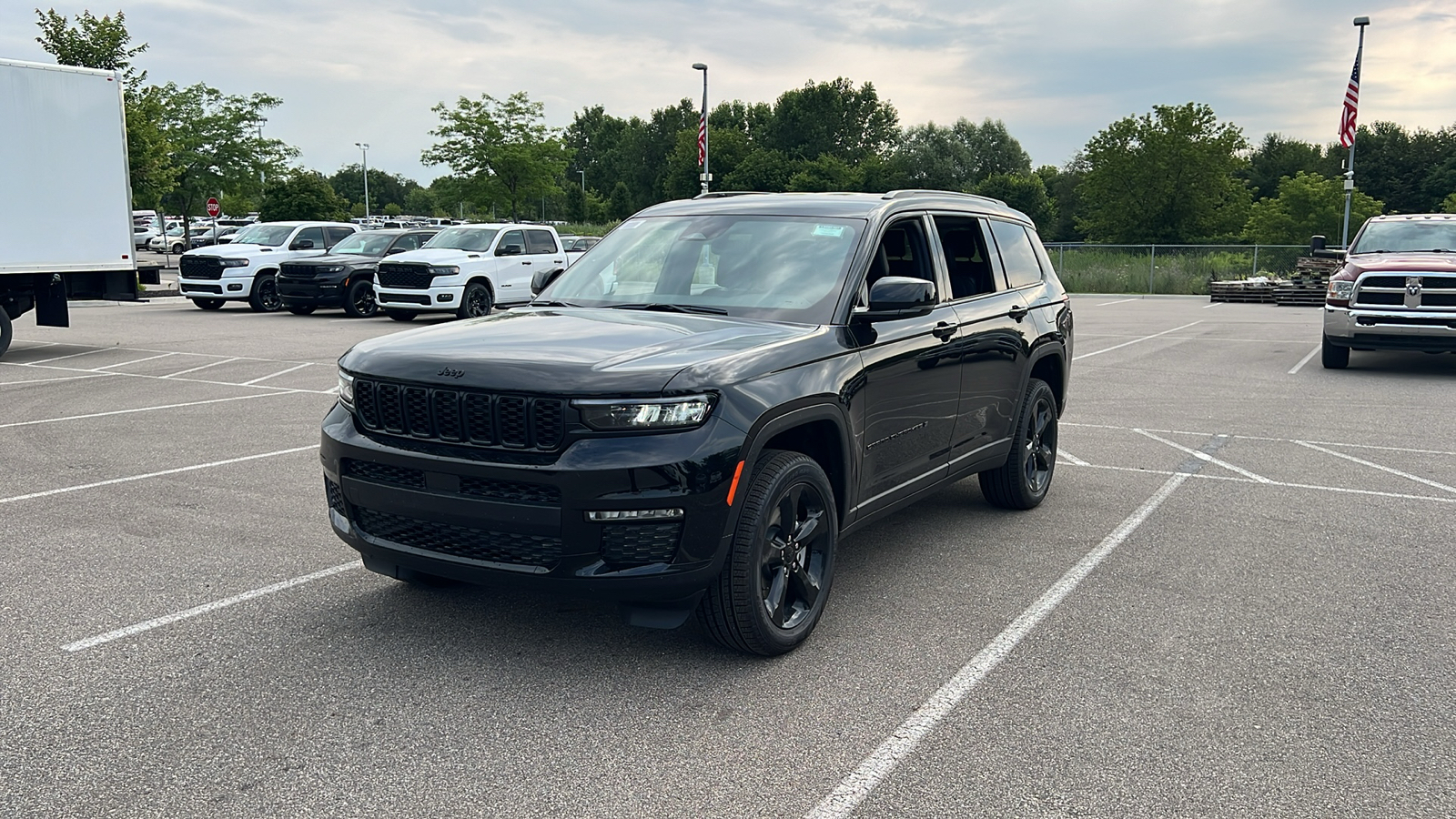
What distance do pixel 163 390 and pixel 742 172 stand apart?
9038 centimetres

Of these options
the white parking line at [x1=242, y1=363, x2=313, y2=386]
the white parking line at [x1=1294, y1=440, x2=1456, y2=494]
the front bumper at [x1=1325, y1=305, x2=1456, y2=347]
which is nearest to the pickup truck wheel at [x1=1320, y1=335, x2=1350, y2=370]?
the front bumper at [x1=1325, y1=305, x2=1456, y2=347]

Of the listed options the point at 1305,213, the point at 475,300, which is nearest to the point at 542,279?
the point at 475,300

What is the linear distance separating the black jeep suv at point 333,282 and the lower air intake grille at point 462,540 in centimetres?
1909

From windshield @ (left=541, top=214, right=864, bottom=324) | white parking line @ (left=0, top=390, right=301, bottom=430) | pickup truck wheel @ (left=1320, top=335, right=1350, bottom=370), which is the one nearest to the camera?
windshield @ (left=541, top=214, right=864, bottom=324)

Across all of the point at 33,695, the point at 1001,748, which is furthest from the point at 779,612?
the point at 33,695

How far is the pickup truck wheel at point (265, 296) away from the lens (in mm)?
23828

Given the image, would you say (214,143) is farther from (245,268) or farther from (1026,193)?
(1026,193)

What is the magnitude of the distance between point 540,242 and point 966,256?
692 inches

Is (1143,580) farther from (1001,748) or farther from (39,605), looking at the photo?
(39,605)

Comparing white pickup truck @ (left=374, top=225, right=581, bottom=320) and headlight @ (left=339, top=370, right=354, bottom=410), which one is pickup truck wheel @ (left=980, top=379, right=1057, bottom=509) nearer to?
headlight @ (left=339, top=370, right=354, bottom=410)

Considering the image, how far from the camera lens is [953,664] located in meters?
4.44

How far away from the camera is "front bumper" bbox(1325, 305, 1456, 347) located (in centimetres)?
1346

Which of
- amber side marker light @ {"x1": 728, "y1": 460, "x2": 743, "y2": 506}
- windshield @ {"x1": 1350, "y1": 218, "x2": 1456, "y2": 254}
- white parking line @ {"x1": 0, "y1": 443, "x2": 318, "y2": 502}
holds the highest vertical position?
windshield @ {"x1": 1350, "y1": 218, "x2": 1456, "y2": 254}

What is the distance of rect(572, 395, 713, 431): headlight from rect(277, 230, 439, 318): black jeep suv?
64.6 ft
